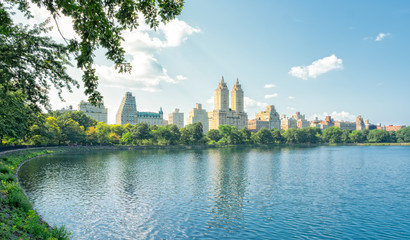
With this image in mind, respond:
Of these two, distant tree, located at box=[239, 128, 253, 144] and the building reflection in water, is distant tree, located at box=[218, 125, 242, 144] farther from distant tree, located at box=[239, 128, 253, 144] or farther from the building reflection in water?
the building reflection in water

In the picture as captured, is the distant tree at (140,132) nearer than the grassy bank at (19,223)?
No

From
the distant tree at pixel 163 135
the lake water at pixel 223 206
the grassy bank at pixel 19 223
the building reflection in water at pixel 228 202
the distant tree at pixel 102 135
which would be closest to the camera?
the grassy bank at pixel 19 223

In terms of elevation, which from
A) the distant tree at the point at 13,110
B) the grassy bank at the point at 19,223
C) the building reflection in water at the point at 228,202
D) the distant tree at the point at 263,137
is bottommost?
the building reflection in water at the point at 228,202

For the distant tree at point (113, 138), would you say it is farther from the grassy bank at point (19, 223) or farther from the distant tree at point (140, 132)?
the grassy bank at point (19, 223)

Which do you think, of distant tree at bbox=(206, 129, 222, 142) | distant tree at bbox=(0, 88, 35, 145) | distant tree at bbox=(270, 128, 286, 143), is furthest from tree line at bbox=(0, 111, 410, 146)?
distant tree at bbox=(0, 88, 35, 145)

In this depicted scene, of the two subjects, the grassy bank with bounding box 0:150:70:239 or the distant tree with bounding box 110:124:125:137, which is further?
the distant tree with bounding box 110:124:125:137

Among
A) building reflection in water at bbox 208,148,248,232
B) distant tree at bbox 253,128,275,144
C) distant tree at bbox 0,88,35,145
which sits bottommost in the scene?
building reflection in water at bbox 208,148,248,232

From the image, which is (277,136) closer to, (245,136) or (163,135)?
(245,136)

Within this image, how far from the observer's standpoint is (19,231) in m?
14.3

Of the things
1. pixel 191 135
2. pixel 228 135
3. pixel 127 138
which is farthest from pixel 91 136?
pixel 228 135

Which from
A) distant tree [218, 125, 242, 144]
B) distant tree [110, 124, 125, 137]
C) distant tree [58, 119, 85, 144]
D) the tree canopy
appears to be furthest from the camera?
distant tree [218, 125, 242, 144]

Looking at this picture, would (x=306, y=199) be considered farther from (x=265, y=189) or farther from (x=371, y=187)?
(x=371, y=187)

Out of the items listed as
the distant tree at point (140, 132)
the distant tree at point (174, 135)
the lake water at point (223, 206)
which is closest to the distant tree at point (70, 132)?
the distant tree at point (140, 132)

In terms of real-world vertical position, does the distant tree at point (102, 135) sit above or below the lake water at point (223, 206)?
above
